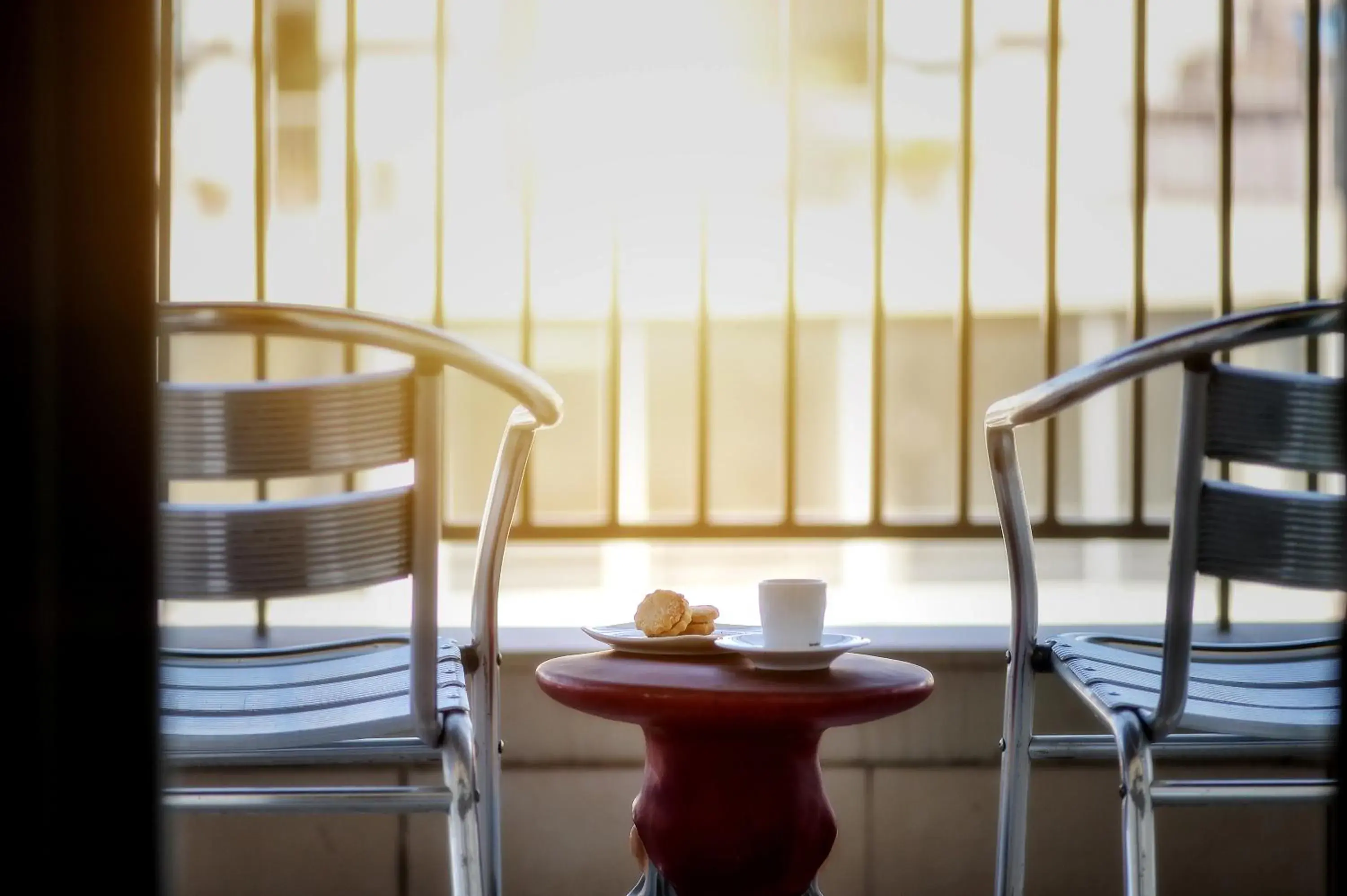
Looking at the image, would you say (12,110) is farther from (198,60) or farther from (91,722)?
(198,60)

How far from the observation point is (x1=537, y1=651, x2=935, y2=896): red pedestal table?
1.23 meters

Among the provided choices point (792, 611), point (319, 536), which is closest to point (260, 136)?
point (319, 536)

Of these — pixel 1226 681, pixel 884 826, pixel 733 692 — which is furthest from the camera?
pixel 884 826

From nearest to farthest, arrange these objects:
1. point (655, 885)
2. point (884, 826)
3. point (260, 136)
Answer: point (655, 885)
point (884, 826)
point (260, 136)

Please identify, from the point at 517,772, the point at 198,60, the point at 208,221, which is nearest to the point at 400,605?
the point at 208,221

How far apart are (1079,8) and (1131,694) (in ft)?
4.77

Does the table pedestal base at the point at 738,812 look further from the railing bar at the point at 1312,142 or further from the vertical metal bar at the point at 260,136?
the railing bar at the point at 1312,142

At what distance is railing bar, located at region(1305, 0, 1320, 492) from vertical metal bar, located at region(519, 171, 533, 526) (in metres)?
1.37

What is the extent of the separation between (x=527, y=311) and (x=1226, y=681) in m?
1.33

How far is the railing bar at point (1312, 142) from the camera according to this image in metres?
2.09

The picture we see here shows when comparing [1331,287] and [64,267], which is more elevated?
[1331,287]

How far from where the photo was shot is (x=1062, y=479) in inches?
758

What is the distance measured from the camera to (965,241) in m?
2.18

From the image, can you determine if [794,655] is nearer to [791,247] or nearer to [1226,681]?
[1226,681]
